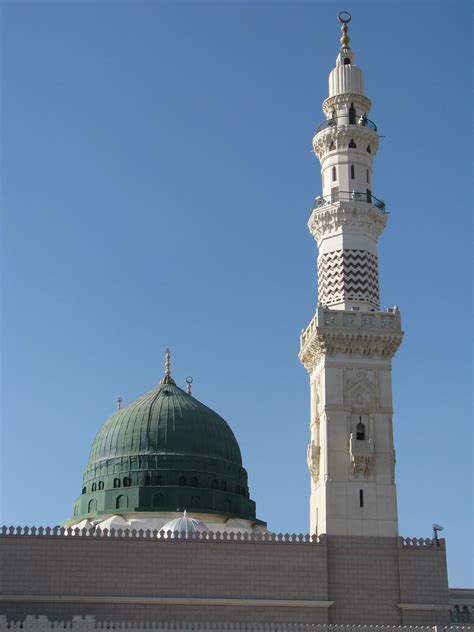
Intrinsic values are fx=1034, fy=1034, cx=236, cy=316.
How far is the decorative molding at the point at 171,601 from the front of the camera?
1040 inches

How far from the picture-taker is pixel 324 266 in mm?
31922

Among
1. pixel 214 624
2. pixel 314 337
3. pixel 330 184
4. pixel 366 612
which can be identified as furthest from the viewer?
pixel 330 184

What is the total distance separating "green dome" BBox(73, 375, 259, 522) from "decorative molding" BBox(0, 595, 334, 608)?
7.78 meters

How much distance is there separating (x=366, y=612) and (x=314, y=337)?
793cm

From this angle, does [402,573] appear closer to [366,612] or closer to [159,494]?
[366,612]

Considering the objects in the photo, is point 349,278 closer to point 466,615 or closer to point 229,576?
point 229,576

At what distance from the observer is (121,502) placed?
35062 mm

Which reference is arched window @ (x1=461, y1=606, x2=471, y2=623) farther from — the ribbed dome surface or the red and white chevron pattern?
the ribbed dome surface

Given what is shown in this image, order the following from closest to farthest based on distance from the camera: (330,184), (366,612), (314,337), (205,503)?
(366,612)
(314,337)
(330,184)
(205,503)

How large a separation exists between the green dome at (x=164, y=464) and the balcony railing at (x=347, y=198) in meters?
9.44

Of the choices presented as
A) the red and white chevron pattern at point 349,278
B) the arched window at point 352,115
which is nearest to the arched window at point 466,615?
the red and white chevron pattern at point 349,278

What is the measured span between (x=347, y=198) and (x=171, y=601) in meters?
13.4

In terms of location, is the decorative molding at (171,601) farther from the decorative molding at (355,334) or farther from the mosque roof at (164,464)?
the mosque roof at (164,464)

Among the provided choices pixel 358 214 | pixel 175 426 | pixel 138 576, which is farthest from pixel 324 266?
pixel 138 576
